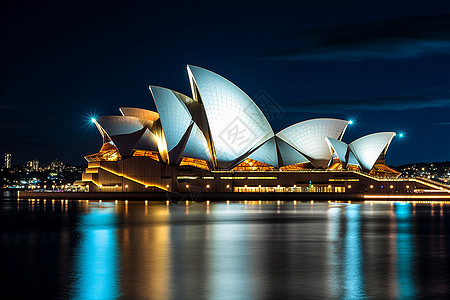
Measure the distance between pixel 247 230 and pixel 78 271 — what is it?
14.0 meters

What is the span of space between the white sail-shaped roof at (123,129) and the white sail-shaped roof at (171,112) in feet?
16.2

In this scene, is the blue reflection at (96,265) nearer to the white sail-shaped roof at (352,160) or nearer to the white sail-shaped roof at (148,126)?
the white sail-shaped roof at (148,126)

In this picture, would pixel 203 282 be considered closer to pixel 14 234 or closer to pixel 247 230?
pixel 247 230

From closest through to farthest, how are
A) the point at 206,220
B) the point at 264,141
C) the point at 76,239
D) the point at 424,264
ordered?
the point at 424,264 → the point at 76,239 → the point at 206,220 → the point at 264,141

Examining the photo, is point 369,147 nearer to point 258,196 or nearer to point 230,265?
point 258,196

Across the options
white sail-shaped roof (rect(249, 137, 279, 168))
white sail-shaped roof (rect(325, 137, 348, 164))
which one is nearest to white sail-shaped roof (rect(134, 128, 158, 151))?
white sail-shaped roof (rect(249, 137, 279, 168))

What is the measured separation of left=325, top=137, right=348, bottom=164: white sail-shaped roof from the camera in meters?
78.2

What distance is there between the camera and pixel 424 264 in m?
19.2

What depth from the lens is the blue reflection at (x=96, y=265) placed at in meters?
14.6

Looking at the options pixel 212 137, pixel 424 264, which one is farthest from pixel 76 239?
pixel 212 137

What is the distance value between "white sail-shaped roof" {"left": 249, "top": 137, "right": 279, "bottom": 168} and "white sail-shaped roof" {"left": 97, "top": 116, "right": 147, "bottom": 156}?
15.4m

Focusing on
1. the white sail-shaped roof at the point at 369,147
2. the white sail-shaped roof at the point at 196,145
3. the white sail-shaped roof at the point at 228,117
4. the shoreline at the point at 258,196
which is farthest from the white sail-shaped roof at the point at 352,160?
the white sail-shaped roof at the point at 196,145

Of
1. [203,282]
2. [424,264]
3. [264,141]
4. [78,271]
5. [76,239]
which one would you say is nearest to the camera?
[203,282]

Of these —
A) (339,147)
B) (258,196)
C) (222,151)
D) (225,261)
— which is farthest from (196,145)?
(225,261)
